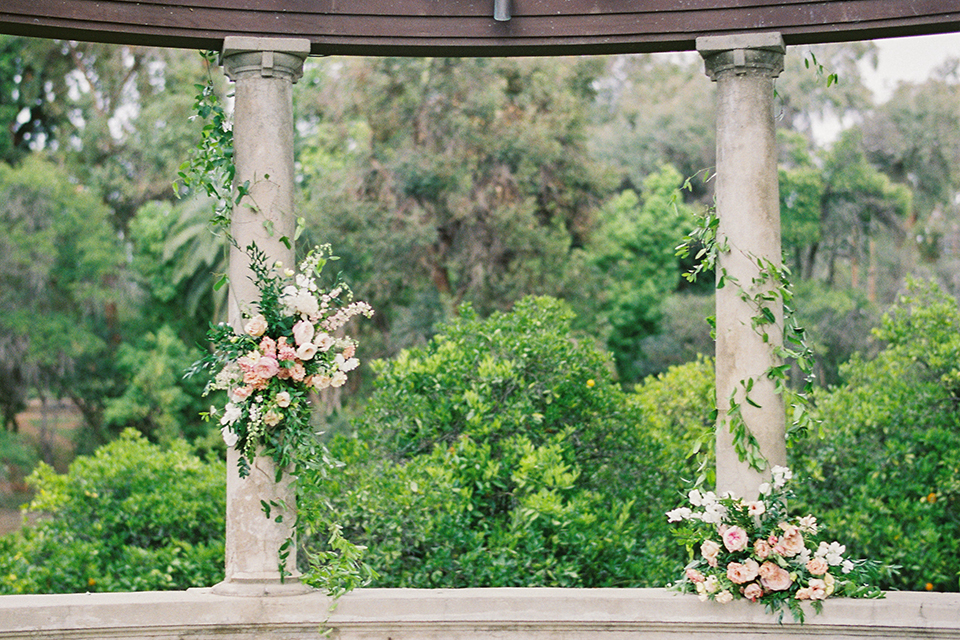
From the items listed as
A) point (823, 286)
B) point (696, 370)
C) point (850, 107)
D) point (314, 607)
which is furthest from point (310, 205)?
point (850, 107)

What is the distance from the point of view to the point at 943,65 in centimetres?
2383

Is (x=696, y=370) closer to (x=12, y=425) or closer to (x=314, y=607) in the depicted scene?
(x=314, y=607)

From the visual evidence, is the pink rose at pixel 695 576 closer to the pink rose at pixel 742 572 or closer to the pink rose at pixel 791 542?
the pink rose at pixel 742 572

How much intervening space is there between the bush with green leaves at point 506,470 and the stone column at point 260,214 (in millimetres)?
1243

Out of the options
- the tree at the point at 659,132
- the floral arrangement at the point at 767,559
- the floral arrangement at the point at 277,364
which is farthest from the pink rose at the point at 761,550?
the tree at the point at 659,132

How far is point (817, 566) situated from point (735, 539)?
1.40 feet

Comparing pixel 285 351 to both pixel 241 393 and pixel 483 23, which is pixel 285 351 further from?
pixel 483 23

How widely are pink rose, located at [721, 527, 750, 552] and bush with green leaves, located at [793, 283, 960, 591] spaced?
8.54 ft

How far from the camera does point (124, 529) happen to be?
8.21 metres

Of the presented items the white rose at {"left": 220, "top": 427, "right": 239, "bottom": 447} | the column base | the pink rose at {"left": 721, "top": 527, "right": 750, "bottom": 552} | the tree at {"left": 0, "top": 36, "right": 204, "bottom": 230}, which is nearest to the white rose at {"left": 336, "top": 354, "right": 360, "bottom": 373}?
the white rose at {"left": 220, "top": 427, "right": 239, "bottom": 447}

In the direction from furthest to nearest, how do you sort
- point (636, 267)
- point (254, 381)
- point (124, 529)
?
1. point (636, 267)
2. point (124, 529)
3. point (254, 381)

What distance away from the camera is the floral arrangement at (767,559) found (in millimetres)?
4742

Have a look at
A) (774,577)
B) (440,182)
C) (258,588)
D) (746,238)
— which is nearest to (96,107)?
(440,182)

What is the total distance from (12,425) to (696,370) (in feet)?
55.1
